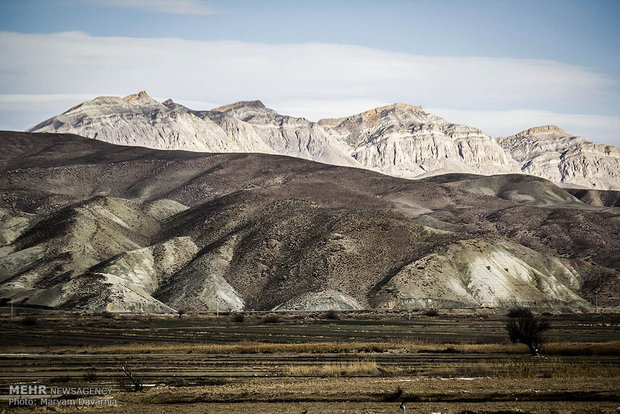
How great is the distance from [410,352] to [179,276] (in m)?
88.9

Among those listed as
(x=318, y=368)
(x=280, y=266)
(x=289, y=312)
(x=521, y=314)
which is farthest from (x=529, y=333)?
(x=280, y=266)

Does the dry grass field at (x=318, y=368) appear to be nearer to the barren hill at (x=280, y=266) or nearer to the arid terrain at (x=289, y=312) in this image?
the arid terrain at (x=289, y=312)

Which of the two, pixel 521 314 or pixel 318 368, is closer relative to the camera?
pixel 318 368

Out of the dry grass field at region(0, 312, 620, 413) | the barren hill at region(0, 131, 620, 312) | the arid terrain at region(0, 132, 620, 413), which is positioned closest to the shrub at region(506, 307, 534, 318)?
the dry grass field at region(0, 312, 620, 413)

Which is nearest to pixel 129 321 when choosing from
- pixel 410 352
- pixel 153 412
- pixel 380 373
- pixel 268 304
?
pixel 268 304

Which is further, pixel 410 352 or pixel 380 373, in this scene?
pixel 410 352

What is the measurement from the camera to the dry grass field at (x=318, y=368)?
3297 cm

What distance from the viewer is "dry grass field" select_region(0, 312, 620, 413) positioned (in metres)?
33.0

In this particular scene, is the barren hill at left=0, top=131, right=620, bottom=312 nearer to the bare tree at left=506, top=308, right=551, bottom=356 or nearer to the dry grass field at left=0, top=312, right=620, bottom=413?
the dry grass field at left=0, top=312, right=620, bottom=413

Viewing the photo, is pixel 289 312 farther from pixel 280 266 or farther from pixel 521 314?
pixel 521 314

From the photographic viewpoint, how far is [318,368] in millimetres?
45875

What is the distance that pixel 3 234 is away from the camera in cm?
16438

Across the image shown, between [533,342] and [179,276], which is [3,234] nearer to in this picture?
[179,276]

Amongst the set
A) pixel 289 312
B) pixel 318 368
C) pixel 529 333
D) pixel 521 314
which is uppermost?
pixel 318 368
